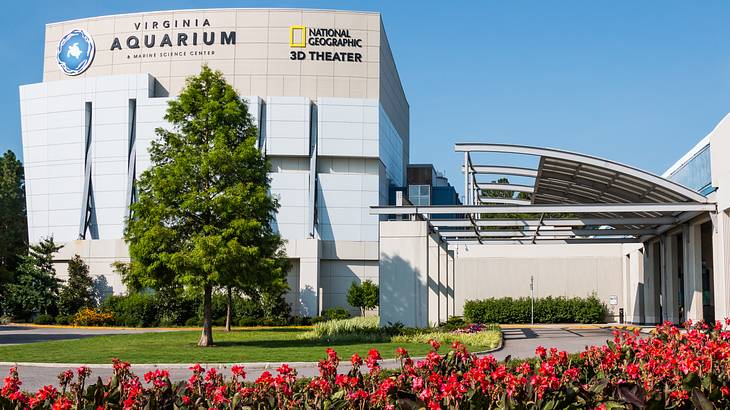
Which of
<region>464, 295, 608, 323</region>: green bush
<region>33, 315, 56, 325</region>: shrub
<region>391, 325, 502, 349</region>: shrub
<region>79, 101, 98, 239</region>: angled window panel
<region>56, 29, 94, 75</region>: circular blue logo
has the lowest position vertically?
<region>33, 315, 56, 325</region>: shrub

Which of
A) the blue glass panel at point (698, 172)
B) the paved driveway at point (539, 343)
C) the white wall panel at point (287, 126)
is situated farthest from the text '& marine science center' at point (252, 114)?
the paved driveway at point (539, 343)

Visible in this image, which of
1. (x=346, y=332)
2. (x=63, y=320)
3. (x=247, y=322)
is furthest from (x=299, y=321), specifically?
(x=346, y=332)

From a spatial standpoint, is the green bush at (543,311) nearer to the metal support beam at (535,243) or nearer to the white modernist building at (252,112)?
the metal support beam at (535,243)

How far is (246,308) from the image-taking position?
49406 mm

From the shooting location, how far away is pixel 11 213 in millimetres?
68312

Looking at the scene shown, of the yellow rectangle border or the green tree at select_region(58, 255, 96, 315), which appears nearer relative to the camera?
the green tree at select_region(58, 255, 96, 315)

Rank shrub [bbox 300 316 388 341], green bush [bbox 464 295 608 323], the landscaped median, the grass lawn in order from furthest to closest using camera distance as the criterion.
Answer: green bush [bbox 464 295 608 323] < shrub [bbox 300 316 388 341] < the landscaped median < the grass lawn

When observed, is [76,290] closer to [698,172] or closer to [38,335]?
[38,335]

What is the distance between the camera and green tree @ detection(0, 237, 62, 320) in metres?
52.5

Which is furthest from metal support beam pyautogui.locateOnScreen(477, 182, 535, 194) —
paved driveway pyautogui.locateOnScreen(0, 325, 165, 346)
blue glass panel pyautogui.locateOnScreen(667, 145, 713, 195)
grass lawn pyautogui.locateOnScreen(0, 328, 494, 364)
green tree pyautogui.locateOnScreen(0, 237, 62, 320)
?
green tree pyautogui.locateOnScreen(0, 237, 62, 320)

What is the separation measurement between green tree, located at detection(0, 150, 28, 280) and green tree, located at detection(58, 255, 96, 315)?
10599mm

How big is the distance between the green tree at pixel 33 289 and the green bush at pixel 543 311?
91.2 ft

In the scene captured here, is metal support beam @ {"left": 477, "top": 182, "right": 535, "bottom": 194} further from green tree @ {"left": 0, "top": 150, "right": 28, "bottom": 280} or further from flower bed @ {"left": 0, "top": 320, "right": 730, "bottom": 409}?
green tree @ {"left": 0, "top": 150, "right": 28, "bottom": 280}

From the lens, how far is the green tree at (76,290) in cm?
5328
